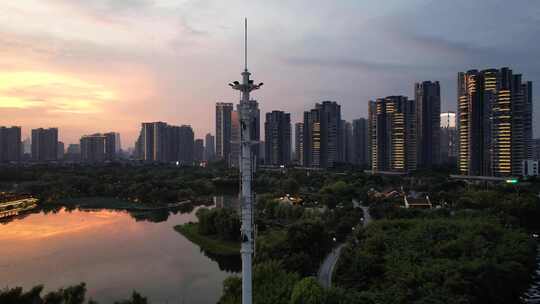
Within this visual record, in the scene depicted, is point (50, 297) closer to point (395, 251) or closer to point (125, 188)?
point (395, 251)

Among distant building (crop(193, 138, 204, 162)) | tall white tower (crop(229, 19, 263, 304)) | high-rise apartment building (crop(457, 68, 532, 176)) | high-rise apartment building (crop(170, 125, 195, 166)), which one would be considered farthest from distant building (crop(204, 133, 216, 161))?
tall white tower (crop(229, 19, 263, 304))

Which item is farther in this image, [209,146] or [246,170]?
[209,146]

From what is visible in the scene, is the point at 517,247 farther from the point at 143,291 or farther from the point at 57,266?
the point at 57,266

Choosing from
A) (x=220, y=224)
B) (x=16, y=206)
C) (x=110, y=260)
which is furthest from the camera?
(x=16, y=206)

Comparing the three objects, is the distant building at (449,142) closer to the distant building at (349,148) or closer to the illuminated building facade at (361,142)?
the illuminated building facade at (361,142)

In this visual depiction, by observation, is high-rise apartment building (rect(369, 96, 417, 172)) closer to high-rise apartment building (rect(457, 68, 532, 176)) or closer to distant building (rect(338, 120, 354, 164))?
high-rise apartment building (rect(457, 68, 532, 176))

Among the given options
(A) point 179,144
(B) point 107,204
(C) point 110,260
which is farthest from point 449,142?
(C) point 110,260

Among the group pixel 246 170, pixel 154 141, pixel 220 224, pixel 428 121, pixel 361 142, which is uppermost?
pixel 428 121
